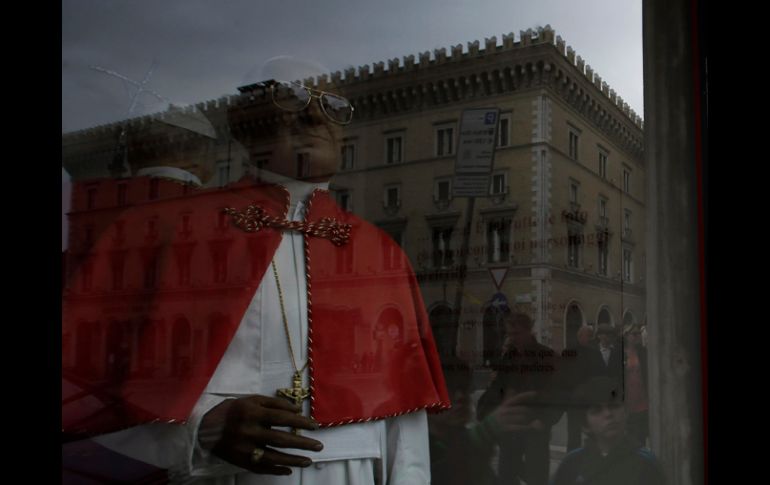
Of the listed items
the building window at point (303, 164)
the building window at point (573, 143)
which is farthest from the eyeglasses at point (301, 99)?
the building window at point (573, 143)

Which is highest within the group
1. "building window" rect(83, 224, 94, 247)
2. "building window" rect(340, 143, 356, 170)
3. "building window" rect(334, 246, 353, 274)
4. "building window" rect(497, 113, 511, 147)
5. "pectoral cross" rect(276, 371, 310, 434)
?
"building window" rect(497, 113, 511, 147)

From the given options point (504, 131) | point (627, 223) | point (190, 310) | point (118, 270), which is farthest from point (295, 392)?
point (627, 223)

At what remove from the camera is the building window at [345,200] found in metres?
2.58

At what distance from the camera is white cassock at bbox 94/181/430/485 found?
220 centimetres

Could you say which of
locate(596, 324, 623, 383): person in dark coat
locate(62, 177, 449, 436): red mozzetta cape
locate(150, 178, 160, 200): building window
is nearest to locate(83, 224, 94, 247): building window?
locate(62, 177, 449, 436): red mozzetta cape

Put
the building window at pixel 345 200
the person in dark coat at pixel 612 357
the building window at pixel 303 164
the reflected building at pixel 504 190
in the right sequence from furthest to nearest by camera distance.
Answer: the person in dark coat at pixel 612 357 → the reflected building at pixel 504 190 → the building window at pixel 345 200 → the building window at pixel 303 164

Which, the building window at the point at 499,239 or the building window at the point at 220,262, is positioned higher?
the building window at the point at 499,239

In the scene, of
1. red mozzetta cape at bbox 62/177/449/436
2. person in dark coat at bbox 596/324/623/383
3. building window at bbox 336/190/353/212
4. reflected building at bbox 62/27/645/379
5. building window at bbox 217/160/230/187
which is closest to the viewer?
red mozzetta cape at bbox 62/177/449/436

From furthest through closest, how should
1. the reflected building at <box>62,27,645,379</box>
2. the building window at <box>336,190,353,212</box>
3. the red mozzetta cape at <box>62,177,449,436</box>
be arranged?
the reflected building at <box>62,27,645,379</box> → the building window at <box>336,190,353,212</box> → the red mozzetta cape at <box>62,177,449,436</box>

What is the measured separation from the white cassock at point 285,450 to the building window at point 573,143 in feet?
2.87

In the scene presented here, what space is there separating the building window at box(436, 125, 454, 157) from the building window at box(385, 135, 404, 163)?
13 centimetres

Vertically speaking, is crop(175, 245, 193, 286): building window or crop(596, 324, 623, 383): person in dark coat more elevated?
crop(175, 245, 193, 286): building window

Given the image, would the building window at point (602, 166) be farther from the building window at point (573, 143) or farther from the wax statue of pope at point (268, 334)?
the wax statue of pope at point (268, 334)

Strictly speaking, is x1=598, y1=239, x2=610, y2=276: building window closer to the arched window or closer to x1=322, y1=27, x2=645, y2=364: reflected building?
x1=322, y1=27, x2=645, y2=364: reflected building
